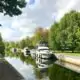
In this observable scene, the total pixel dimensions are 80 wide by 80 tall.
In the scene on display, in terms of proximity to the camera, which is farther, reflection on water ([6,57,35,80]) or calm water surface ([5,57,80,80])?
reflection on water ([6,57,35,80])

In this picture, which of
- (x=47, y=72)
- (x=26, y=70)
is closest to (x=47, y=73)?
(x=47, y=72)

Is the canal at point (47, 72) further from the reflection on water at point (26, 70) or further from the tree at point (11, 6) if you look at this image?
the tree at point (11, 6)

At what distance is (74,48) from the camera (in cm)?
7319

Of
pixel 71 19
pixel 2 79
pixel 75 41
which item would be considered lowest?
pixel 2 79

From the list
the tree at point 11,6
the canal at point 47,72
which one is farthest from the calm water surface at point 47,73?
the tree at point 11,6

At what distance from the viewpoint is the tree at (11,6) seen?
26364 millimetres

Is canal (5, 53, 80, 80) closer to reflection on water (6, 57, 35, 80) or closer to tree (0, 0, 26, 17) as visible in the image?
reflection on water (6, 57, 35, 80)

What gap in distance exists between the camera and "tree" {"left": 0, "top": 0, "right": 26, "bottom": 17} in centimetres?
2636

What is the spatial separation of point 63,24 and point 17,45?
110 meters

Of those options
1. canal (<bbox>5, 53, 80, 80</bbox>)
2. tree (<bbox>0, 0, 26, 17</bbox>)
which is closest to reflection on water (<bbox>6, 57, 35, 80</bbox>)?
canal (<bbox>5, 53, 80, 80</bbox>)

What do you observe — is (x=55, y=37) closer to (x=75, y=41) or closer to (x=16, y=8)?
(x=75, y=41)

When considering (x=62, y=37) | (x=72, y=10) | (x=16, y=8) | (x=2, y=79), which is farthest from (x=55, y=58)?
(x=2, y=79)

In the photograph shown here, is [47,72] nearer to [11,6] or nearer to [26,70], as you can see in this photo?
[26,70]

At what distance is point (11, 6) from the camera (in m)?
26.6
